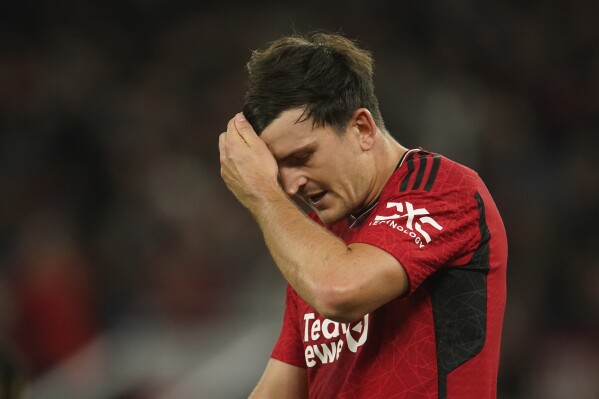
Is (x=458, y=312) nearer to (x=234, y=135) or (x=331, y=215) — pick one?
(x=331, y=215)

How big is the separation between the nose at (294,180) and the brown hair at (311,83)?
14 cm

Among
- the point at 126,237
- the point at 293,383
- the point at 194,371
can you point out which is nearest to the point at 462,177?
the point at 293,383

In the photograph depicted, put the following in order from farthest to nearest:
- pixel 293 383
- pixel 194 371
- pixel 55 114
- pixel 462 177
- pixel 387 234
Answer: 1. pixel 55 114
2. pixel 194 371
3. pixel 293 383
4. pixel 462 177
5. pixel 387 234

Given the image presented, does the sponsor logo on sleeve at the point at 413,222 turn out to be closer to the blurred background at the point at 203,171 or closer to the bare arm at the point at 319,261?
the bare arm at the point at 319,261

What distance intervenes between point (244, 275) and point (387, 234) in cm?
369

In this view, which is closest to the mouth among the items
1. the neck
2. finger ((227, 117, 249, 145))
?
the neck

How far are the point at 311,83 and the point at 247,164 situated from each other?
282 mm

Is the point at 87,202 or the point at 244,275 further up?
the point at 87,202

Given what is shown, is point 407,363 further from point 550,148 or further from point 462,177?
point 550,148

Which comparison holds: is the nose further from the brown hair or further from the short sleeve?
the short sleeve

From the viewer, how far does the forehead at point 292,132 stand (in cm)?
260

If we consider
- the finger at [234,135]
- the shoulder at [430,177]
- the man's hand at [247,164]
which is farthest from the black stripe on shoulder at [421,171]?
the finger at [234,135]

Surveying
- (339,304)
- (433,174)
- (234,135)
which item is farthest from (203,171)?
(339,304)

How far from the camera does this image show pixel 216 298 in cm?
591
